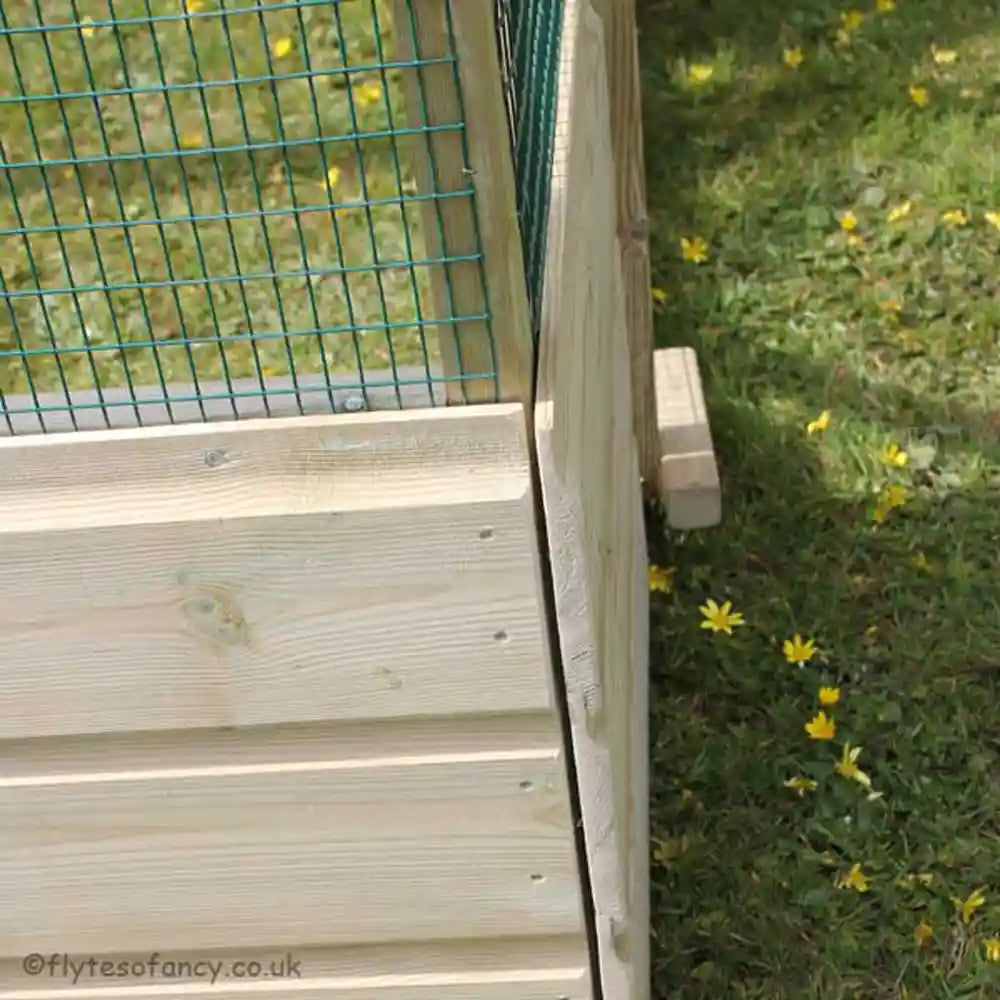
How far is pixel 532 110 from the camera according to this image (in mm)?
1378

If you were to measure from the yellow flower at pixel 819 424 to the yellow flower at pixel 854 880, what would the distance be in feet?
3.05

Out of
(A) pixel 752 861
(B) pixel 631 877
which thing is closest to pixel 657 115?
(A) pixel 752 861

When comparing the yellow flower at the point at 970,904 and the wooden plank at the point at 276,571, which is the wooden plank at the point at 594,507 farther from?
the yellow flower at the point at 970,904

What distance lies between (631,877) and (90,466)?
0.72 metres

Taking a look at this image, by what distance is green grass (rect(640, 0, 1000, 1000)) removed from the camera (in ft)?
6.23

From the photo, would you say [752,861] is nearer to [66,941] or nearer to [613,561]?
[613,561]

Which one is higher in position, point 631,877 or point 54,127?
point 54,127

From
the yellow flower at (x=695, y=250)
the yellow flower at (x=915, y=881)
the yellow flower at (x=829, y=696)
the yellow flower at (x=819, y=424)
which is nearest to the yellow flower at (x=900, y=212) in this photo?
the yellow flower at (x=695, y=250)

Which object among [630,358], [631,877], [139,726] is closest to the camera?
[139,726]

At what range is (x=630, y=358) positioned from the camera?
2.25 meters

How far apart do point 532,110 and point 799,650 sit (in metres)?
1.11

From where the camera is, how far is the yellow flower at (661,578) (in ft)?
7.75

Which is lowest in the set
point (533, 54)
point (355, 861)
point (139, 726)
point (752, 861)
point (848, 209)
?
point (752, 861)

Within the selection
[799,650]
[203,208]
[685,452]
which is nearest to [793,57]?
[203,208]
